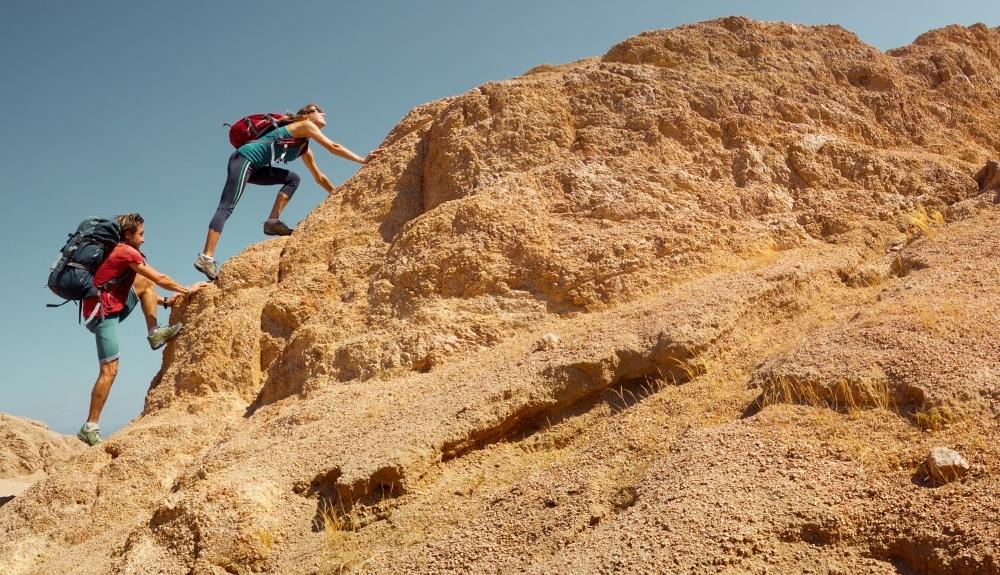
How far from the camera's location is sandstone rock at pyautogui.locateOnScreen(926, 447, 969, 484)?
3377 mm

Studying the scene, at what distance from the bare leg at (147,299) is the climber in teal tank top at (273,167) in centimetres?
57

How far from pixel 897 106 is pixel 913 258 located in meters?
3.29

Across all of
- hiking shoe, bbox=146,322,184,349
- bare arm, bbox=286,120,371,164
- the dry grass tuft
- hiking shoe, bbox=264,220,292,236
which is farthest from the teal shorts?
the dry grass tuft

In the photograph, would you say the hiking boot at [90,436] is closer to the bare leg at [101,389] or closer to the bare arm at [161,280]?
the bare leg at [101,389]

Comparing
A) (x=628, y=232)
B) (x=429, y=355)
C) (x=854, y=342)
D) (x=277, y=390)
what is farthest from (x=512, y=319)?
(x=854, y=342)

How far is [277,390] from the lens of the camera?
6.23 m

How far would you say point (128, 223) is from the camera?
7.34 meters

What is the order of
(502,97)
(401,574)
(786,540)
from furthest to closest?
(502,97), (401,574), (786,540)

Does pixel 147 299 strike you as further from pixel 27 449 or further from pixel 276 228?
pixel 27 449

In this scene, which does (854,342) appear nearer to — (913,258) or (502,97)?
(913,258)

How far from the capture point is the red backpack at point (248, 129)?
8062 mm

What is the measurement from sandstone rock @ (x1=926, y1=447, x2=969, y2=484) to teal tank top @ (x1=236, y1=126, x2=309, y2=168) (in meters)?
6.77

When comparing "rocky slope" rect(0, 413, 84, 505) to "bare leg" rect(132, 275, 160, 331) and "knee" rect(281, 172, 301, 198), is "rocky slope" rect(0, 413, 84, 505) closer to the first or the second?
"bare leg" rect(132, 275, 160, 331)

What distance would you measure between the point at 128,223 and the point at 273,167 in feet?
5.27
